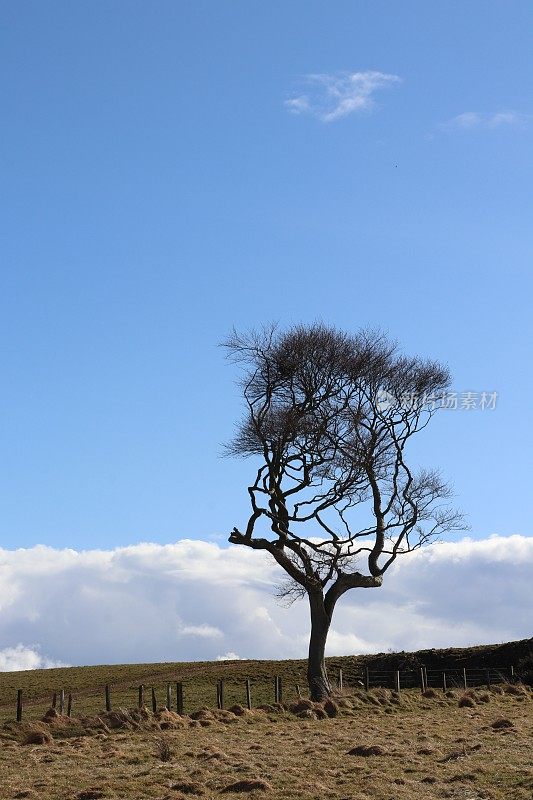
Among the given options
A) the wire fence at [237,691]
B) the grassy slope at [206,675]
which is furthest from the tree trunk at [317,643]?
the grassy slope at [206,675]

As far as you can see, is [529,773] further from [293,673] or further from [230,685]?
[293,673]

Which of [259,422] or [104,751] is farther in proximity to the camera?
[259,422]

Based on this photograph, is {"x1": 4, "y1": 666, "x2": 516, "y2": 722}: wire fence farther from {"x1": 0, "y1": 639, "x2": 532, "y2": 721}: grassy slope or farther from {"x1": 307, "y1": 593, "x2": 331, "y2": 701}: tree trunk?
{"x1": 307, "y1": 593, "x2": 331, "y2": 701}: tree trunk

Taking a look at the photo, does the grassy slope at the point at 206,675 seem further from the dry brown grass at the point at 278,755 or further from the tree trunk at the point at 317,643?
the dry brown grass at the point at 278,755

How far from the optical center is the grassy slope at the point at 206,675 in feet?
144

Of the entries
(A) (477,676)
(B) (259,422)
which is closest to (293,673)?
(A) (477,676)

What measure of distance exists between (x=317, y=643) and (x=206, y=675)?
678 inches

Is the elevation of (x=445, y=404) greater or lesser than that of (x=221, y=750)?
greater

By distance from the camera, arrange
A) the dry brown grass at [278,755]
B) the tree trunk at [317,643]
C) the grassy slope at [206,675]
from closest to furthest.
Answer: the dry brown grass at [278,755] → the tree trunk at [317,643] → the grassy slope at [206,675]

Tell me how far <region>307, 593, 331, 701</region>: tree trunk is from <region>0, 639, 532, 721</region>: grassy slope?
4.83 meters

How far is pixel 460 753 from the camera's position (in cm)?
2091

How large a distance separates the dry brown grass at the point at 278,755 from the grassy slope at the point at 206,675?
12.5m

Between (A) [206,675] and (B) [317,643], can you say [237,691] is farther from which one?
(A) [206,675]

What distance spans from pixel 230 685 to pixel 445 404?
1823 cm
